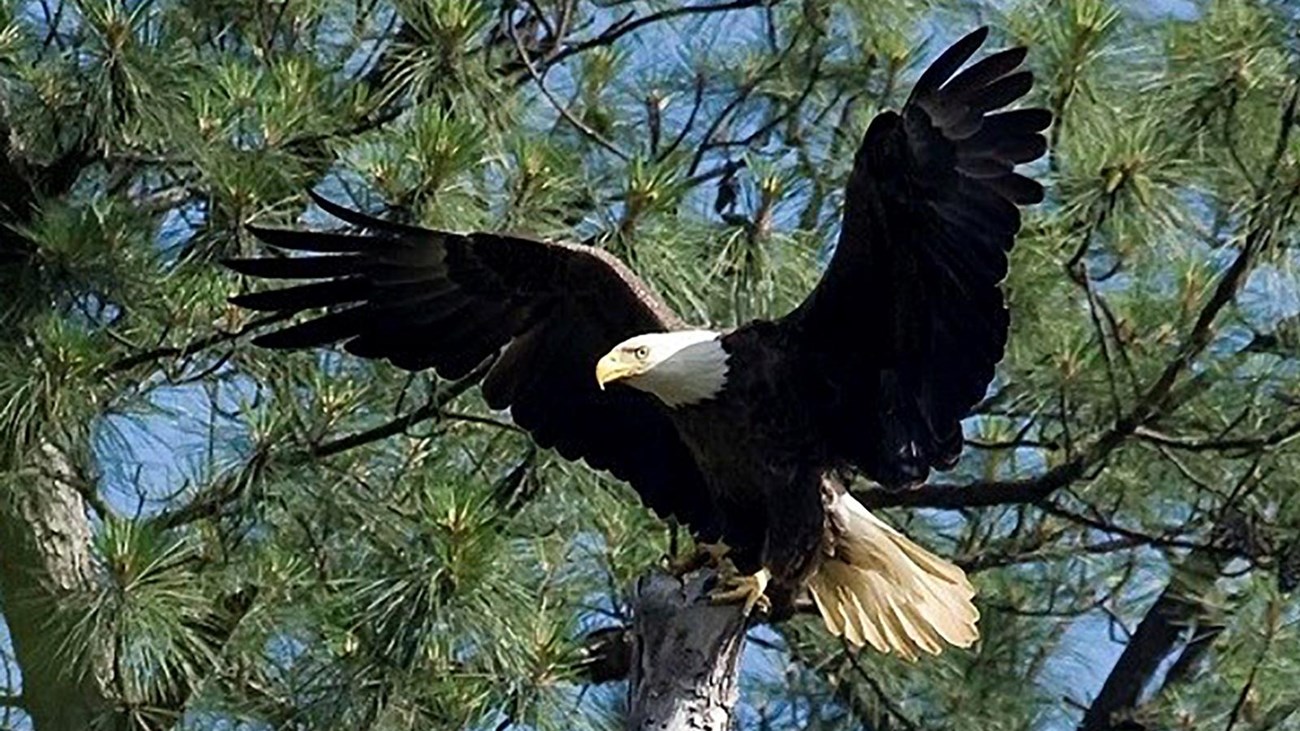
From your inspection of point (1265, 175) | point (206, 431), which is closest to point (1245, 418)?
point (1265, 175)

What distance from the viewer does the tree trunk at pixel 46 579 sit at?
13.4 feet

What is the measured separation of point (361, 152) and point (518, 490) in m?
0.50

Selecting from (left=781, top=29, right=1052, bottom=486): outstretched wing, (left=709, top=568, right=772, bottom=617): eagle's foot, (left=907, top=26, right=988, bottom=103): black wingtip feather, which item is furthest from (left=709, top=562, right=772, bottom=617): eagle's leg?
(left=907, top=26, right=988, bottom=103): black wingtip feather

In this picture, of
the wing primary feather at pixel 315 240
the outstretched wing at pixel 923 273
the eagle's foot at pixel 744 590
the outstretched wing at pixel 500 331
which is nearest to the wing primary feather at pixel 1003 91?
the outstretched wing at pixel 923 273

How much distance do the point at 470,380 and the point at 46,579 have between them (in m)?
0.61

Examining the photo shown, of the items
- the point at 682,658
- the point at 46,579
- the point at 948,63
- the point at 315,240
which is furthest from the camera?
the point at 46,579

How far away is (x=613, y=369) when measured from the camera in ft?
11.8

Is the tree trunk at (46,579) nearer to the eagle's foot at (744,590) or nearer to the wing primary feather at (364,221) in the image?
the wing primary feather at (364,221)

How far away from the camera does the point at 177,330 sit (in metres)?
4.02

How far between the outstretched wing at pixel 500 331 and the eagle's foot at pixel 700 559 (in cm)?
11

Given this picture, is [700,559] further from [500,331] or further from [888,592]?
[500,331]

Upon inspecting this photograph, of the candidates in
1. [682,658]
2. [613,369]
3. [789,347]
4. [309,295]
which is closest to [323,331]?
[309,295]

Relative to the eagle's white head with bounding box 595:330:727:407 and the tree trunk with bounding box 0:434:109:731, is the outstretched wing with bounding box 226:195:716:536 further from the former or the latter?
the tree trunk with bounding box 0:434:109:731

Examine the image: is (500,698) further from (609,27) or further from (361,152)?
(609,27)
